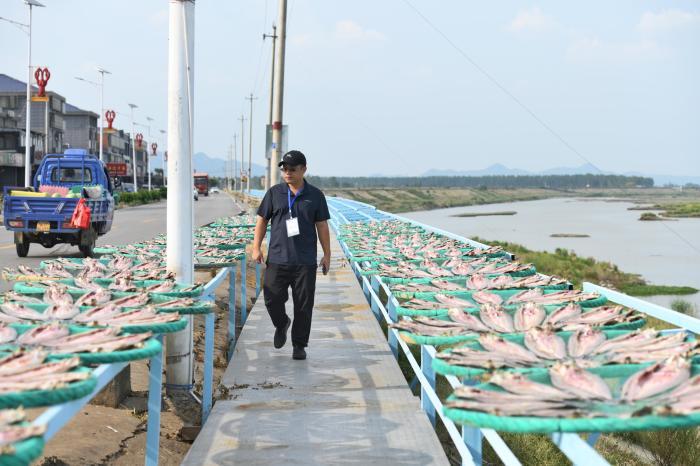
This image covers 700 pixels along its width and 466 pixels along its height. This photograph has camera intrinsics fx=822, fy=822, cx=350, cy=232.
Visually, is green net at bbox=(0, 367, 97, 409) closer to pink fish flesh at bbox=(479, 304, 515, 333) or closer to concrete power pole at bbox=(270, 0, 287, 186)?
pink fish flesh at bbox=(479, 304, 515, 333)

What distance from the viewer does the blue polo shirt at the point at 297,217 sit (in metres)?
7.04

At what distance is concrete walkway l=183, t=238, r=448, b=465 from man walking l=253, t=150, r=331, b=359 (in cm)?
47

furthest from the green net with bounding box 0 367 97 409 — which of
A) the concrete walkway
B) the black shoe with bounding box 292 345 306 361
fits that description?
the black shoe with bounding box 292 345 306 361

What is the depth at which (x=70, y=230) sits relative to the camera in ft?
56.0

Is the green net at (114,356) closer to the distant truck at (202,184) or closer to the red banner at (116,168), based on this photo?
the red banner at (116,168)

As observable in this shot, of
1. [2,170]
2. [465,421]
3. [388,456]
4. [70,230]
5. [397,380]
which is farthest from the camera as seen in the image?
[2,170]

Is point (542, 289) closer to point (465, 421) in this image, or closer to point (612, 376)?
point (612, 376)

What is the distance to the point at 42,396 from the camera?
104 inches

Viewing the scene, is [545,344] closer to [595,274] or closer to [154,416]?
[154,416]

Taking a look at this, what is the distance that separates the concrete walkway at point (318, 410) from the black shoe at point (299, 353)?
70 mm

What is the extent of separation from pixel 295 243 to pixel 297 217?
0.22 m

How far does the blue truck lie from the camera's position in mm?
17016

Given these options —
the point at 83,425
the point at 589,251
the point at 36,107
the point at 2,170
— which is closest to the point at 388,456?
the point at 83,425

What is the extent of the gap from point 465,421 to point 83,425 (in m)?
3.75
